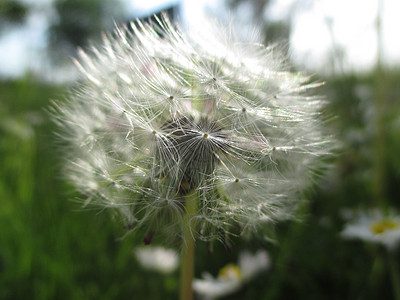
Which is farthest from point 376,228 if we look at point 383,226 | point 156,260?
point 156,260

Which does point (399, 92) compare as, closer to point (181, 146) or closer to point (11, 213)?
point (181, 146)

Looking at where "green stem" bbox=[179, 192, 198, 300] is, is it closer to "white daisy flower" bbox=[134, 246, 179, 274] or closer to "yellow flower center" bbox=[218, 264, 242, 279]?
"yellow flower center" bbox=[218, 264, 242, 279]

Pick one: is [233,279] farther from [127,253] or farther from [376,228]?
[376,228]

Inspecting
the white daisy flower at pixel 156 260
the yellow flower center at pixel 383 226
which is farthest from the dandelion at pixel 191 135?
the white daisy flower at pixel 156 260

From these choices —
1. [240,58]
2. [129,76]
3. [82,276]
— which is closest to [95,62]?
[129,76]

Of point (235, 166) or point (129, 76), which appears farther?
point (129, 76)

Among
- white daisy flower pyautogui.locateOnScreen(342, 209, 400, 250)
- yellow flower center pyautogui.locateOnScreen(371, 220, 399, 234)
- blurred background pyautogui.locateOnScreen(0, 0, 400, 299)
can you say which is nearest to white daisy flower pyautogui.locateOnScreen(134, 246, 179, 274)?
blurred background pyautogui.locateOnScreen(0, 0, 400, 299)

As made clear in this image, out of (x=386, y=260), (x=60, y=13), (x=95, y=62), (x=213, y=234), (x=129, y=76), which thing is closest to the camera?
(x=213, y=234)
